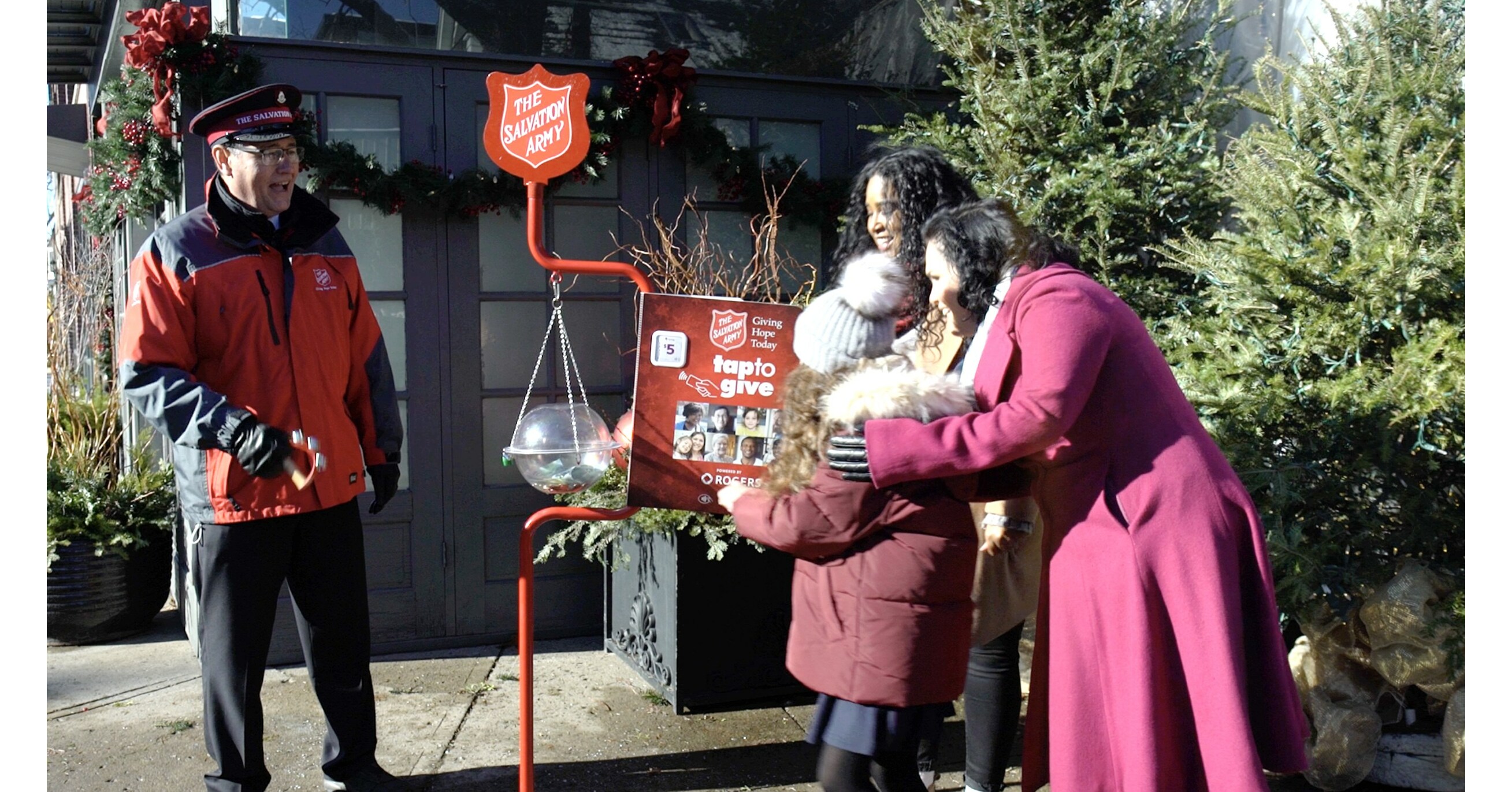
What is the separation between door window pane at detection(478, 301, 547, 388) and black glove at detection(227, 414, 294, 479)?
2138 mm

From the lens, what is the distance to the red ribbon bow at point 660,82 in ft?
16.2

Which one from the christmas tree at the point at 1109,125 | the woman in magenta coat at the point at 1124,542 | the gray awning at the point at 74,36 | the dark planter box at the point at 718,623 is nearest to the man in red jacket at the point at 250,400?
the dark planter box at the point at 718,623

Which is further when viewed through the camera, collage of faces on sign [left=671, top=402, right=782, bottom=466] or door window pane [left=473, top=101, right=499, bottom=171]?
door window pane [left=473, top=101, right=499, bottom=171]

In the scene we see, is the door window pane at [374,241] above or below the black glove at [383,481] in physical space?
above

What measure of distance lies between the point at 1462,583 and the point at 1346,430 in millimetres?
520

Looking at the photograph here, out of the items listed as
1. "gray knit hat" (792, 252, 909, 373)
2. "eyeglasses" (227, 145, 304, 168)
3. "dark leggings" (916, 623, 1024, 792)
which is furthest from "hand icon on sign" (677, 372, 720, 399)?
"eyeglasses" (227, 145, 304, 168)

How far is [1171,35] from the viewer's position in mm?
4379

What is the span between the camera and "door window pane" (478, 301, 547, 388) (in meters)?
5.06

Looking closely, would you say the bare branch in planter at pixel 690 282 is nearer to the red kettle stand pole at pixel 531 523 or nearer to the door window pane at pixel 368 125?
the red kettle stand pole at pixel 531 523

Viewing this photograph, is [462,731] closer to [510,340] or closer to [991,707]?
[510,340]

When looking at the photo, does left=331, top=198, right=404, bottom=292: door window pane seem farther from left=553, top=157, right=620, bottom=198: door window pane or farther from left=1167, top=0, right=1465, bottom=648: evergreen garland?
left=1167, top=0, right=1465, bottom=648: evergreen garland

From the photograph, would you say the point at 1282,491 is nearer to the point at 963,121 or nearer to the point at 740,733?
the point at 740,733

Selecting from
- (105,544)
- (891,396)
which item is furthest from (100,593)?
(891,396)

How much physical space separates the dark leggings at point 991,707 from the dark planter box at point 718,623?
1.19m
